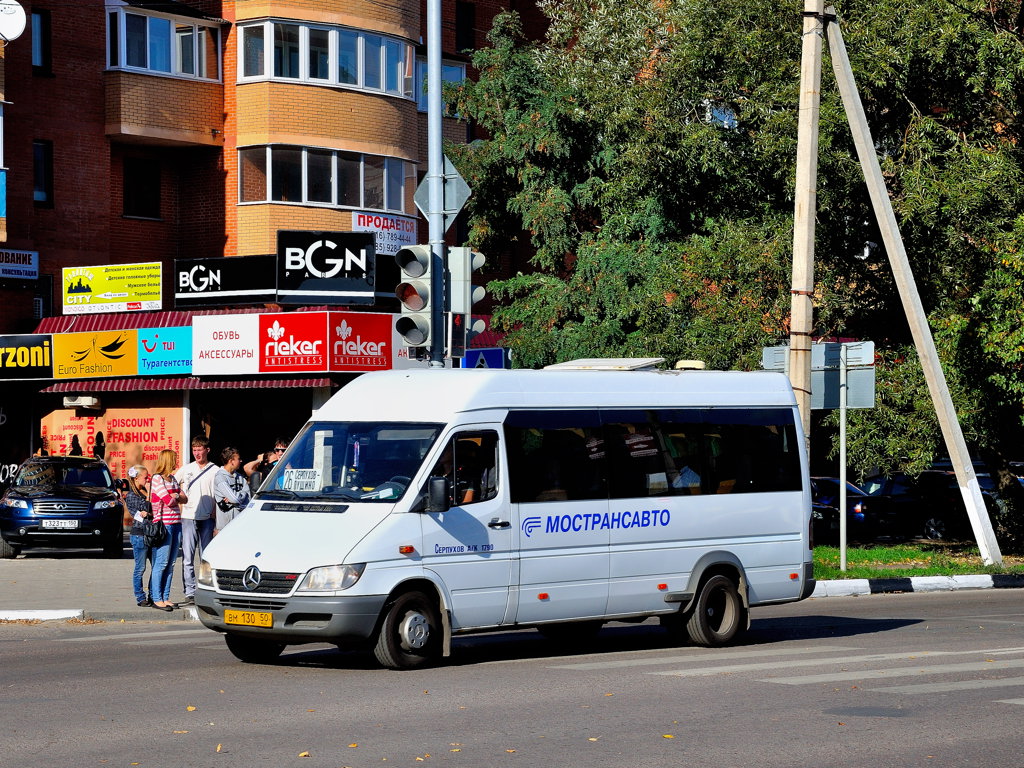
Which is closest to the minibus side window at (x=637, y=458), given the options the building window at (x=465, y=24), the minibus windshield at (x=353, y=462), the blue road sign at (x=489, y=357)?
the minibus windshield at (x=353, y=462)

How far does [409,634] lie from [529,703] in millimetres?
1906

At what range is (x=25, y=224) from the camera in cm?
3369

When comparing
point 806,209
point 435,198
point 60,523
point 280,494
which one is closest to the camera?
point 280,494

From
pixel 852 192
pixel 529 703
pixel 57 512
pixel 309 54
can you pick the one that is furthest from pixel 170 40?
pixel 529 703

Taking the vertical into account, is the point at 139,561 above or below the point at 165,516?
below

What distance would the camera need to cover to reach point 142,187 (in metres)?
36.2

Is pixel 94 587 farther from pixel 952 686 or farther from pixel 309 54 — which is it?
pixel 309 54

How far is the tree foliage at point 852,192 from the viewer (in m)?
25.0

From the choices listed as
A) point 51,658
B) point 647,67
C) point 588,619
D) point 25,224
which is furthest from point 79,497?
point 647,67

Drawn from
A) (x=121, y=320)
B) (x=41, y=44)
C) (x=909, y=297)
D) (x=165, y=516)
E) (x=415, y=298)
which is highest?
(x=41, y=44)

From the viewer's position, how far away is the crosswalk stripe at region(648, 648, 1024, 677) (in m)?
11.8

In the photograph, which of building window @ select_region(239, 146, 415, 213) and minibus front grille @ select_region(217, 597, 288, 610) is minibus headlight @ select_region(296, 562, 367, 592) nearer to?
minibus front grille @ select_region(217, 597, 288, 610)

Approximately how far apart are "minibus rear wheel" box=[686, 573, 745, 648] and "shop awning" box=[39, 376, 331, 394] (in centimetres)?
1804

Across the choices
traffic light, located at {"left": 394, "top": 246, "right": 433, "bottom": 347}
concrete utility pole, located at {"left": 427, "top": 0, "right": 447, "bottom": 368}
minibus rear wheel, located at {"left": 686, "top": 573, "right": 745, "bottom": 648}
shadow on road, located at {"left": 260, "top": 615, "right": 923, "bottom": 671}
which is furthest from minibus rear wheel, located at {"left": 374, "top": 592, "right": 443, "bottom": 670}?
concrete utility pole, located at {"left": 427, "top": 0, "right": 447, "bottom": 368}
